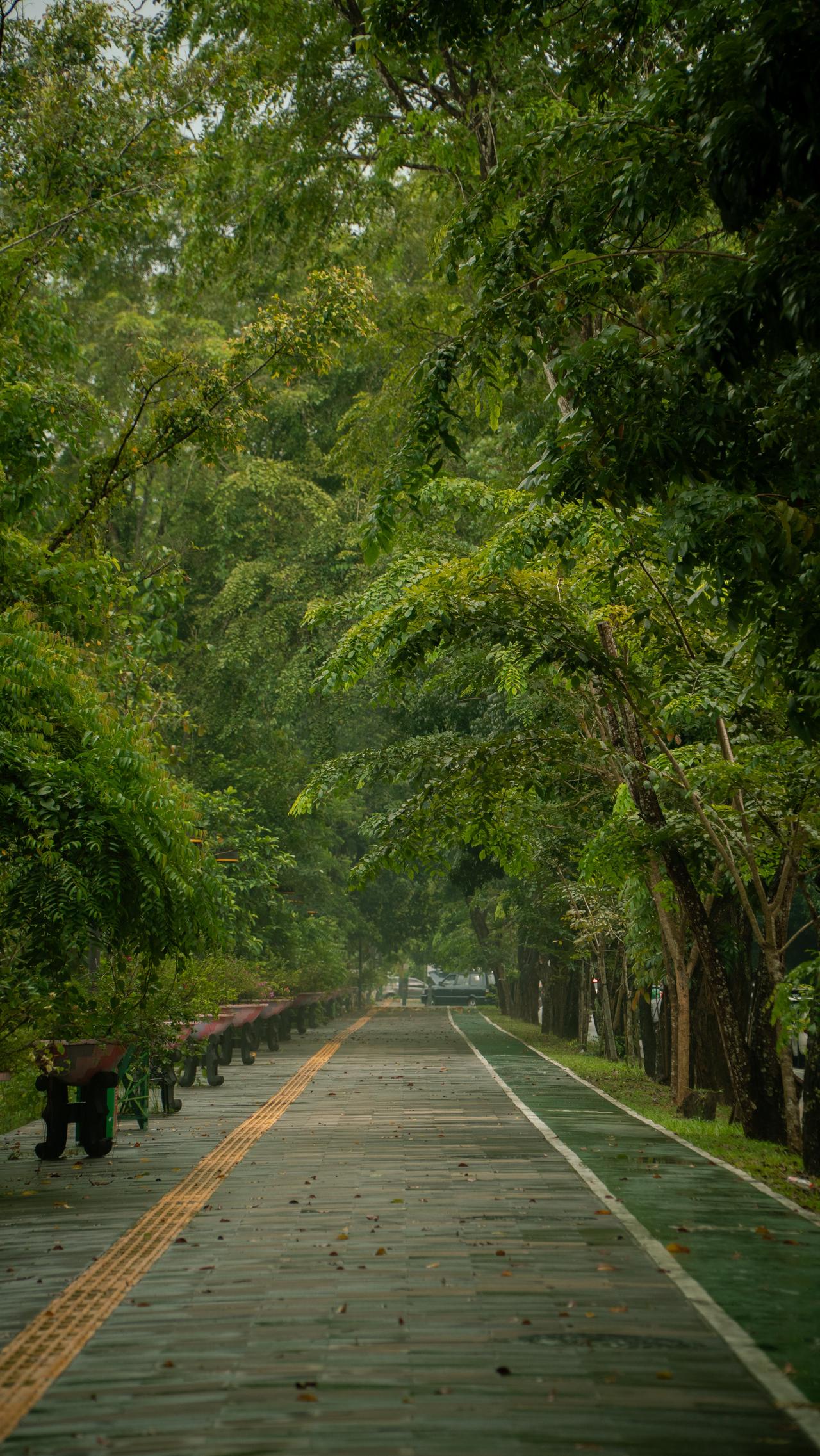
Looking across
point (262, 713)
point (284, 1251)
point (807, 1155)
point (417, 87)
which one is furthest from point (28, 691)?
point (262, 713)

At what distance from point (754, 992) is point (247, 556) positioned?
63.9 ft

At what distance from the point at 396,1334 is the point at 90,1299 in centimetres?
174

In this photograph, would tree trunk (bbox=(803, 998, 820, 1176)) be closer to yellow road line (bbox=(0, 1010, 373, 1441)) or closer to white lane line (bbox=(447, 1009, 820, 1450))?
white lane line (bbox=(447, 1009, 820, 1450))

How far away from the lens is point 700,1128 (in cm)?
1507

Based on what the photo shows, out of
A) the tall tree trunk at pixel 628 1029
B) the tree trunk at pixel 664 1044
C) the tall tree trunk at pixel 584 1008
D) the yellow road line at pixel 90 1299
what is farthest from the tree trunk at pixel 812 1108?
the tall tree trunk at pixel 584 1008

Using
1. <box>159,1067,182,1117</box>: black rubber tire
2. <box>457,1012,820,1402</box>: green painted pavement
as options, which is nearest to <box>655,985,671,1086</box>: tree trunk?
<box>457,1012,820,1402</box>: green painted pavement

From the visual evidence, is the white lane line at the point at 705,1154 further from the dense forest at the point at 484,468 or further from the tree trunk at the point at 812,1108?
the dense forest at the point at 484,468

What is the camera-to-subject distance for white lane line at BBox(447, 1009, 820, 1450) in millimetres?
5246

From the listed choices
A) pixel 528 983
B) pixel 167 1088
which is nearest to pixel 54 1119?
pixel 167 1088

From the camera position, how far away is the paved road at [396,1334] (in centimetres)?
502

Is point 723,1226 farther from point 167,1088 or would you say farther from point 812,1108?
point 167,1088

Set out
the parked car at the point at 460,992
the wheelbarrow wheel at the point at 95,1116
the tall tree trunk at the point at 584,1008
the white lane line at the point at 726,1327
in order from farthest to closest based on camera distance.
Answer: the parked car at the point at 460,992 < the tall tree trunk at the point at 584,1008 < the wheelbarrow wheel at the point at 95,1116 < the white lane line at the point at 726,1327

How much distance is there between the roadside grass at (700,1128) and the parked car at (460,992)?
5352 cm

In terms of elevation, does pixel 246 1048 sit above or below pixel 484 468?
below
